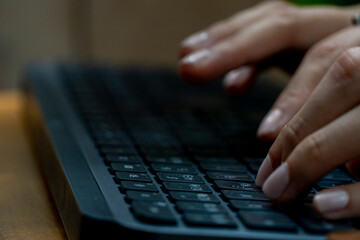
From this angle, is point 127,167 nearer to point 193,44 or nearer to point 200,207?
point 200,207

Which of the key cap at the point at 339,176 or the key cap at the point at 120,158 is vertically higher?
the key cap at the point at 120,158

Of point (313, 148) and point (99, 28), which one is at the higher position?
point (313, 148)

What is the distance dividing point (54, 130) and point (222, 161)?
16 cm

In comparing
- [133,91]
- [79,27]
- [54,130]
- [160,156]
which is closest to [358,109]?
[160,156]

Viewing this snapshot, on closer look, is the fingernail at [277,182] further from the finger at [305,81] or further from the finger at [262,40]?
the finger at [262,40]

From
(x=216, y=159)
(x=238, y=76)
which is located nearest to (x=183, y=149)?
(x=216, y=159)

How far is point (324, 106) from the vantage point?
0.39 metres

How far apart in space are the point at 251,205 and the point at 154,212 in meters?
0.07

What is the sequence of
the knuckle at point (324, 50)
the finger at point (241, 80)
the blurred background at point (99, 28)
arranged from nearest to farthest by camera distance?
the knuckle at point (324, 50)
the finger at point (241, 80)
the blurred background at point (99, 28)

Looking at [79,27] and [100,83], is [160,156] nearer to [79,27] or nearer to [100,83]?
[100,83]

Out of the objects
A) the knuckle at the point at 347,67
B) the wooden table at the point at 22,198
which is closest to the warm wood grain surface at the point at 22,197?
the wooden table at the point at 22,198

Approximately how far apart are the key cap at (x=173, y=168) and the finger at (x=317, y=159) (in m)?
0.08

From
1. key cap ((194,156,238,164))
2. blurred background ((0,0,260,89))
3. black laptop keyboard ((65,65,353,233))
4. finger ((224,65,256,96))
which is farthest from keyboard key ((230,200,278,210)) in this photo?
blurred background ((0,0,260,89))

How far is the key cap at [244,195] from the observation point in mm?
371
